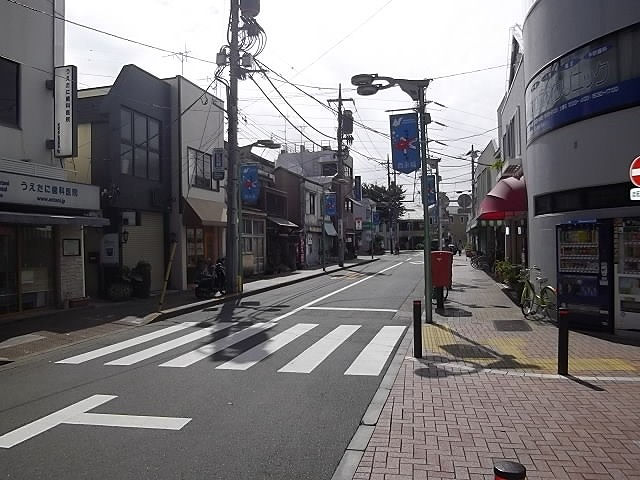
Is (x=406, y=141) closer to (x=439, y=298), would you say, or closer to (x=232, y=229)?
(x=439, y=298)

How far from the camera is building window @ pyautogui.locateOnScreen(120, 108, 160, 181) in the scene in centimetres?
1842

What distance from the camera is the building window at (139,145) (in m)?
18.4

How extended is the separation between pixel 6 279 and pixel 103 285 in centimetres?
450

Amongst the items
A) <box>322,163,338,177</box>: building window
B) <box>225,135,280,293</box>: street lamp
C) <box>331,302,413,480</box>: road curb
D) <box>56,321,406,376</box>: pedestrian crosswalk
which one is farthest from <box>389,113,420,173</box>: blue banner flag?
<box>322,163,338,177</box>: building window

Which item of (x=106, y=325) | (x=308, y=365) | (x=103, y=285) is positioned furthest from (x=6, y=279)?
(x=308, y=365)

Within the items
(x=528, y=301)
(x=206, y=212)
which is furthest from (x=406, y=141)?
(x=206, y=212)

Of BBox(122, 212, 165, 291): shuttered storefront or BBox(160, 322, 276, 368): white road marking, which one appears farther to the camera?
BBox(122, 212, 165, 291): shuttered storefront

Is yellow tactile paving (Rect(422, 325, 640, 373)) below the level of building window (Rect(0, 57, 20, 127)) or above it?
below

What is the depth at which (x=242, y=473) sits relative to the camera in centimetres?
448

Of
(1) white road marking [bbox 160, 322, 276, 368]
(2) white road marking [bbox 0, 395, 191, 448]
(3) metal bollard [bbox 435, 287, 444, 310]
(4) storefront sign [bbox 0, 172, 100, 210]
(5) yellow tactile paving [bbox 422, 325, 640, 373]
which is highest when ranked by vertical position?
(4) storefront sign [bbox 0, 172, 100, 210]

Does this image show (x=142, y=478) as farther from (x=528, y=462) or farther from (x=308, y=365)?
(x=308, y=365)

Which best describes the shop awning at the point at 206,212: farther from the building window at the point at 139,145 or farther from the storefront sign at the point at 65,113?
the storefront sign at the point at 65,113

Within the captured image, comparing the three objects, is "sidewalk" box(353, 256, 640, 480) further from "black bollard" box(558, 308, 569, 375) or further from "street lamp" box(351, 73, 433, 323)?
"street lamp" box(351, 73, 433, 323)

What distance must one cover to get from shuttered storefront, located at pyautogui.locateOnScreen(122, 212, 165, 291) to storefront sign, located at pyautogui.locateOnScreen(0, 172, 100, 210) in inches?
138
